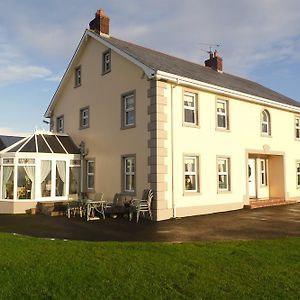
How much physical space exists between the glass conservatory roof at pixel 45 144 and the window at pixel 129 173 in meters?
3.90

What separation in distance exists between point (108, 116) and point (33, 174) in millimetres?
4452

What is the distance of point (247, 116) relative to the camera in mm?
19109

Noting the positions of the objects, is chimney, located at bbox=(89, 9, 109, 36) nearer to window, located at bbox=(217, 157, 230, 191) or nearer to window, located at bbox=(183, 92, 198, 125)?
window, located at bbox=(183, 92, 198, 125)

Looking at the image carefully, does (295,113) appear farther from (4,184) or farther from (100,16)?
(4,184)

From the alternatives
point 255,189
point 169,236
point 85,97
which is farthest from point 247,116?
point 169,236

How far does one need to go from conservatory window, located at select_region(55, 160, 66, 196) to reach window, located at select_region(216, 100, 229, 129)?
7911 millimetres

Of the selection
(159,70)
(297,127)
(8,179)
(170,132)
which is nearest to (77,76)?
(8,179)

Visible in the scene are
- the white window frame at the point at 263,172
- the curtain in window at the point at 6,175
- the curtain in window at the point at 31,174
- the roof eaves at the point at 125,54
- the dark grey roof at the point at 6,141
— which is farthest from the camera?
the dark grey roof at the point at 6,141

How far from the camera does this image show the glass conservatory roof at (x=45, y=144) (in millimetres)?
17938

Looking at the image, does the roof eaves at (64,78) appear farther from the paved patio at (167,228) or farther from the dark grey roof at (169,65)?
the paved patio at (167,228)

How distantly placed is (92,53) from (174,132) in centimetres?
723

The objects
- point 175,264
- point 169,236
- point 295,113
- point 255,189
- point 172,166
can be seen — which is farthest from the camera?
point 295,113

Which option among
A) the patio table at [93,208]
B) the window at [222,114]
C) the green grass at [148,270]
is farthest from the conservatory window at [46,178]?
the green grass at [148,270]

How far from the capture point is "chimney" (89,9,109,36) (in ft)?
64.8
